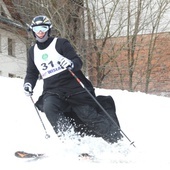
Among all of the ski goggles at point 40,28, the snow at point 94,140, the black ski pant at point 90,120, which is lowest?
the snow at point 94,140

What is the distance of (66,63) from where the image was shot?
179 inches

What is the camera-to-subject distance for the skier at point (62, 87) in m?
4.77

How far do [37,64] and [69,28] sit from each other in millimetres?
12524

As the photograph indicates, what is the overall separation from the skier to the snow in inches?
9.2

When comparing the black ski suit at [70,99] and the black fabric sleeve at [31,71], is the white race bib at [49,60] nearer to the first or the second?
the black ski suit at [70,99]

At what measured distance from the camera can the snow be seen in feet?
13.8

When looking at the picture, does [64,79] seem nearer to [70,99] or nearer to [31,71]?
[70,99]

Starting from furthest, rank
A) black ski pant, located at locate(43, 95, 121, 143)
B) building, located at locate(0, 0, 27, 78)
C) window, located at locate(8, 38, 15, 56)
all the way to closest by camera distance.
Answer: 1. window, located at locate(8, 38, 15, 56)
2. building, located at locate(0, 0, 27, 78)
3. black ski pant, located at locate(43, 95, 121, 143)

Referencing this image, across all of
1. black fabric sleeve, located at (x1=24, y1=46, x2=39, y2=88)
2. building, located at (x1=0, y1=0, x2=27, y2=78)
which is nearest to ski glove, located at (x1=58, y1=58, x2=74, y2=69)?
black fabric sleeve, located at (x1=24, y1=46, x2=39, y2=88)

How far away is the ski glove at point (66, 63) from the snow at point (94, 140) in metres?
0.92

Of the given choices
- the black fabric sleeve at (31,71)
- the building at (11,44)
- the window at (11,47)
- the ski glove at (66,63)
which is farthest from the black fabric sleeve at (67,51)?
the window at (11,47)

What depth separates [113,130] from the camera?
485cm

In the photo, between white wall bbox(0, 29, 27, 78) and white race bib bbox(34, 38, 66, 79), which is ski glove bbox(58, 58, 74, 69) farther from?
white wall bbox(0, 29, 27, 78)

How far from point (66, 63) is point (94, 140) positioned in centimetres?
112
